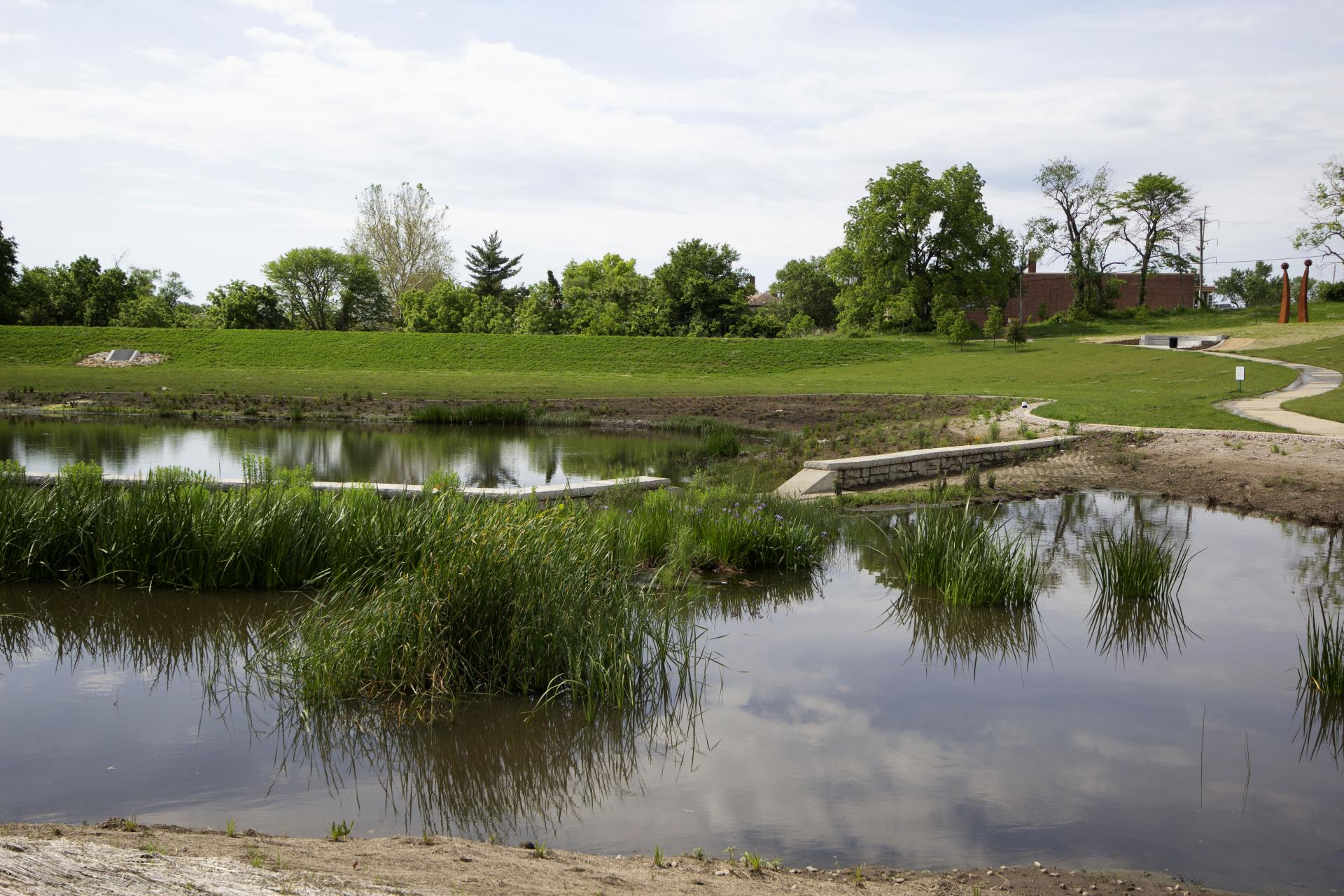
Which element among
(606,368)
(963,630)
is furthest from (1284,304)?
(963,630)

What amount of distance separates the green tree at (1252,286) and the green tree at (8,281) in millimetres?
85310

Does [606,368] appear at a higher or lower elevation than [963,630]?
higher

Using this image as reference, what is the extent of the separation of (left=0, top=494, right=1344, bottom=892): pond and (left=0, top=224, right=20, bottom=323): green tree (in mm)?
53819

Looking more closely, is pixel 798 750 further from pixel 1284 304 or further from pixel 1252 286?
pixel 1252 286

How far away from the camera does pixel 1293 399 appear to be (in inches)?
866

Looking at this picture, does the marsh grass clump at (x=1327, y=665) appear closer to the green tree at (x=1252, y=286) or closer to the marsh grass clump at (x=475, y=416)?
the marsh grass clump at (x=475, y=416)

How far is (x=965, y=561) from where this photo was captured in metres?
7.68

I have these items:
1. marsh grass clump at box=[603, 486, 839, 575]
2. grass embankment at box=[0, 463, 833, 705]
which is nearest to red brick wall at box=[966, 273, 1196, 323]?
marsh grass clump at box=[603, 486, 839, 575]

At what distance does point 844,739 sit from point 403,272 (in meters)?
66.6

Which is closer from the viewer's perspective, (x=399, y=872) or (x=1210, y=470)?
(x=399, y=872)

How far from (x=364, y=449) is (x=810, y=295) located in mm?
61330

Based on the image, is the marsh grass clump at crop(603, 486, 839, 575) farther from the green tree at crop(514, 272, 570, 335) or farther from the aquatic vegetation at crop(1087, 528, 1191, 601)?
the green tree at crop(514, 272, 570, 335)

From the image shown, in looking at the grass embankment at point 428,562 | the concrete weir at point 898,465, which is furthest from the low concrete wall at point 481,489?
the concrete weir at point 898,465

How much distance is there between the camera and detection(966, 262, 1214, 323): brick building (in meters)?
Answer: 67.4
